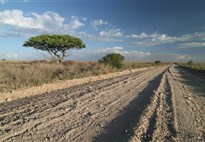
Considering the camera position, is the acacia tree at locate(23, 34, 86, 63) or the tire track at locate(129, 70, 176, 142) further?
the acacia tree at locate(23, 34, 86, 63)

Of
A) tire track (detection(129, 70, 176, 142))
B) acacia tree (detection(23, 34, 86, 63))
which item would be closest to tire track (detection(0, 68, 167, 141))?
tire track (detection(129, 70, 176, 142))

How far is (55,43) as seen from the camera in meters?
43.4

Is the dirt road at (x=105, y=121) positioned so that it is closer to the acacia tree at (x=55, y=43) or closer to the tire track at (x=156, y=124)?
the tire track at (x=156, y=124)

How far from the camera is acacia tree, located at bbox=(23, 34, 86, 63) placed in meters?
43.3

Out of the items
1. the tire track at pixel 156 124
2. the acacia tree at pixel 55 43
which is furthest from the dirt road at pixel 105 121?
the acacia tree at pixel 55 43

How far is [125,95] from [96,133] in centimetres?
677

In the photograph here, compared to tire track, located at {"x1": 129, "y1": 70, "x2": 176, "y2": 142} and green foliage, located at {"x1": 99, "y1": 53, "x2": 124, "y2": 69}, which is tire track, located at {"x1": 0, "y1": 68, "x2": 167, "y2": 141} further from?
green foliage, located at {"x1": 99, "y1": 53, "x2": 124, "y2": 69}

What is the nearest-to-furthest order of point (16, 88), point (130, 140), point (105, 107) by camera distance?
point (130, 140), point (105, 107), point (16, 88)

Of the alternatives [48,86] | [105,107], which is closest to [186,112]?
[105,107]

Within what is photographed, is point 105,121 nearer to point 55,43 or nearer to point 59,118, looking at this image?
point 59,118

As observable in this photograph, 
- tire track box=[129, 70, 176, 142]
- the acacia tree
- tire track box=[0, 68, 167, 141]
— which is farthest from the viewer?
the acacia tree

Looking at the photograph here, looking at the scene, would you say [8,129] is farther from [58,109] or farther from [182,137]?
[182,137]

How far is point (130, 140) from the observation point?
6531 millimetres

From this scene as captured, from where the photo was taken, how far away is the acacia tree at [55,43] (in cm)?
4328
